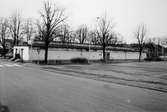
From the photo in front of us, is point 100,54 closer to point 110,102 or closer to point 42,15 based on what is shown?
point 42,15

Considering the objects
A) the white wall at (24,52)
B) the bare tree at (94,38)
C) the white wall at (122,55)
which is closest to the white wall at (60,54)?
the white wall at (24,52)

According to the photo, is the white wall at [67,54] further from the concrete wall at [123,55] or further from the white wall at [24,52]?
the white wall at [24,52]

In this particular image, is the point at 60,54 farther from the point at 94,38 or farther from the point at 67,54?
the point at 94,38

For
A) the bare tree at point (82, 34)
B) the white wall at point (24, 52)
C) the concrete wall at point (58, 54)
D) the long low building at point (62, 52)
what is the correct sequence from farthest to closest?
the bare tree at point (82, 34) < the long low building at point (62, 52) < the concrete wall at point (58, 54) < the white wall at point (24, 52)

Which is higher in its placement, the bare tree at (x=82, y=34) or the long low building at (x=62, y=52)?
the bare tree at (x=82, y=34)

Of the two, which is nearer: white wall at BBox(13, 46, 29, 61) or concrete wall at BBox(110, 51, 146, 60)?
white wall at BBox(13, 46, 29, 61)

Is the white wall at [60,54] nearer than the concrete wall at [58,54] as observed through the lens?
No

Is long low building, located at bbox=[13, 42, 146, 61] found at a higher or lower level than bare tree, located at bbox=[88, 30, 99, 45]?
lower

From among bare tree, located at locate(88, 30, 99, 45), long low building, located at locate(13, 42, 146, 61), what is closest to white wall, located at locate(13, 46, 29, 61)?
long low building, located at locate(13, 42, 146, 61)

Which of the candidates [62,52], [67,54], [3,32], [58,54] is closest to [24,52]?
[58,54]

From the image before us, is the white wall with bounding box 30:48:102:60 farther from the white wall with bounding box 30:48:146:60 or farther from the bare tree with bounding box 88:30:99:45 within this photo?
the bare tree with bounding box 88:30:99:45

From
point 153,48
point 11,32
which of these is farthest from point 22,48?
point 153,48

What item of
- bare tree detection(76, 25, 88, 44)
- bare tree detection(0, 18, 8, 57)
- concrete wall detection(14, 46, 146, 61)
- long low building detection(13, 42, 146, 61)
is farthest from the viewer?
bare tree detection(76, 25, 88, 44)

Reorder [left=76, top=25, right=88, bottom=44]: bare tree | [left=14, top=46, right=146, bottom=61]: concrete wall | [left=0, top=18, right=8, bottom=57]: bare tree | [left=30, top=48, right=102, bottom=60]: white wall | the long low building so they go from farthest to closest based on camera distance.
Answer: [left=76, top=25, right=88, bottom=44]: bare tree < [left=0, top=18, right=8, bottom=57]: bare tree < [left=30, top=48, right=102, bottom=60]: white wall < the long low building < [left=14, top=46, right=146, bottom=61]: concrete wall
